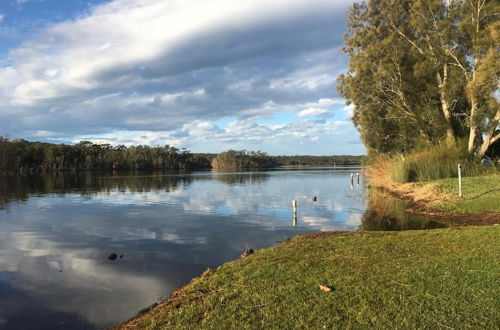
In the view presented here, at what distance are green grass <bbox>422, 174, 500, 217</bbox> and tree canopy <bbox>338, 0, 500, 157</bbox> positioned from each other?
23.5ft

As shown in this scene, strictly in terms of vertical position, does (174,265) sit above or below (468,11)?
below

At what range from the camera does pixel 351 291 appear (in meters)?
6.21

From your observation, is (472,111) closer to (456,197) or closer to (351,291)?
(456,197)

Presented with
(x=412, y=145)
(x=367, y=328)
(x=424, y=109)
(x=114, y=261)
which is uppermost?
(x=424, y=109)

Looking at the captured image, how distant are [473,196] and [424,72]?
1509 centimetres

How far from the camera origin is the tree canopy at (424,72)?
27109 mm

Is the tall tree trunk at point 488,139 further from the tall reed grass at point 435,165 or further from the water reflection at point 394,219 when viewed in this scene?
the water reflection at point 394,219

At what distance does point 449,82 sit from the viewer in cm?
2878

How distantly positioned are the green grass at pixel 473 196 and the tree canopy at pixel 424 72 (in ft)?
23.5

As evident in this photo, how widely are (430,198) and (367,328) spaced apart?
18.4 metres

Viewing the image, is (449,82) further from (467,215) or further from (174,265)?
(174,265)

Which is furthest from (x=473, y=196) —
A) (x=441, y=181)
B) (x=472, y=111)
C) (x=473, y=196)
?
(x=472, y=111)

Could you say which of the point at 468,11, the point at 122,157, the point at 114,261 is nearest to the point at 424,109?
the point at 468,11

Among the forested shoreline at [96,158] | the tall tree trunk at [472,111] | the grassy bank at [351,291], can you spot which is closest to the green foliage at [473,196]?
the tall tree trunk at [472,111]
